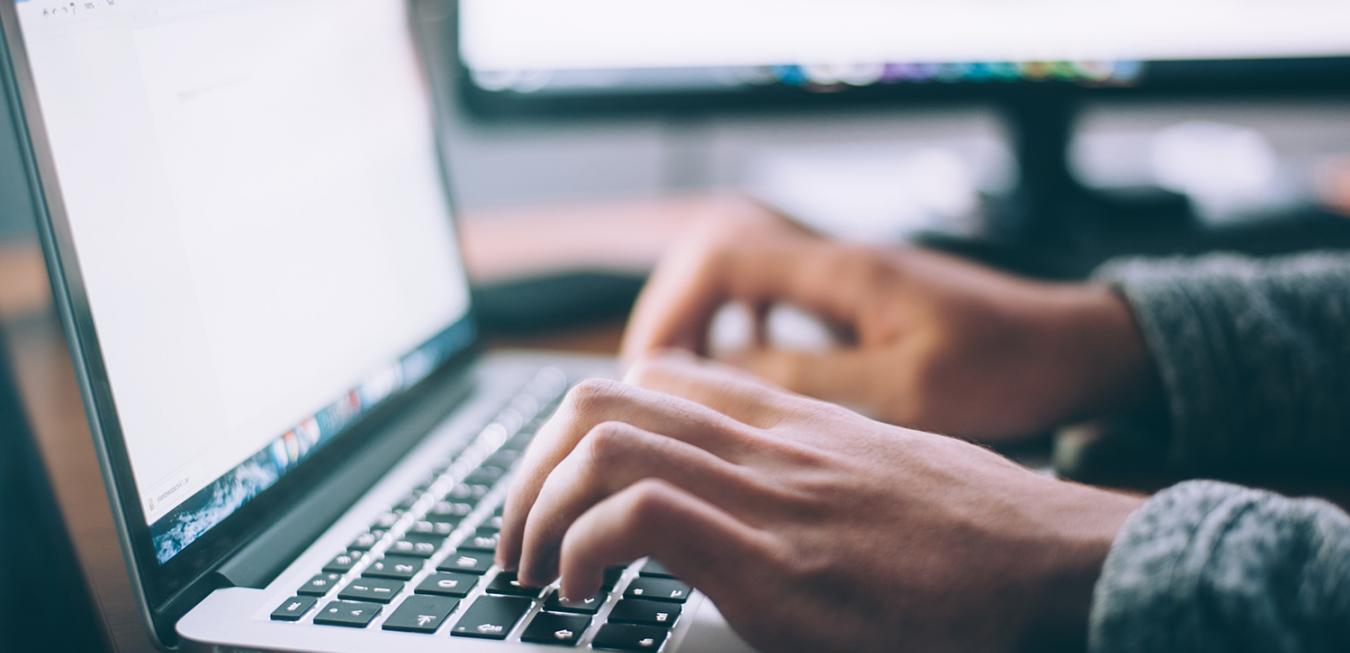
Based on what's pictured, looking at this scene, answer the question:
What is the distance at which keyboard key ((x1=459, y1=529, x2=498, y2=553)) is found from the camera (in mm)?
384

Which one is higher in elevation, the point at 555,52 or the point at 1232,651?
the point at 555,52

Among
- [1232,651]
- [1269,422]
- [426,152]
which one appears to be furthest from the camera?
[426,152]

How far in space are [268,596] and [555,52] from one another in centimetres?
49

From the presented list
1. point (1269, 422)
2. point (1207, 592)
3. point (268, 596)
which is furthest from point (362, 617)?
point (1269, 422)

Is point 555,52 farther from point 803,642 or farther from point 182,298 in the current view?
point 803,642

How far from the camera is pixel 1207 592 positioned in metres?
0.29

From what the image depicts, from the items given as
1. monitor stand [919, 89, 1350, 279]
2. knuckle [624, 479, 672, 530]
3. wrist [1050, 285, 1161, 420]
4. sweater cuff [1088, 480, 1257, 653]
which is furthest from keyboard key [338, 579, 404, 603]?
monitor stand [919, 89, 1350, 279]

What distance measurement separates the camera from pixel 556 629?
33 cm

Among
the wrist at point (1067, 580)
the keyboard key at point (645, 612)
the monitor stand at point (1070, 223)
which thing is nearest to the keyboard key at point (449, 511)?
the keyboard key at point (645, 612)

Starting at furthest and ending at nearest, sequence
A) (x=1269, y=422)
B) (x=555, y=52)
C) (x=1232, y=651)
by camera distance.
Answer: (x=555, y=52), (x=1269, y=422), (x=1232, y=651)

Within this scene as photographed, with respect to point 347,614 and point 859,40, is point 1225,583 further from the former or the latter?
point 859,40

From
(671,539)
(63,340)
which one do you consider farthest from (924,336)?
(63,340)

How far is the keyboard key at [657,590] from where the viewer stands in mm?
349

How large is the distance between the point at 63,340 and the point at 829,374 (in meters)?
0.44
